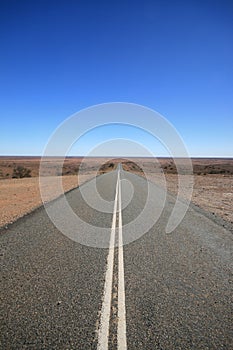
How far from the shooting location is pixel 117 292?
4062 millimetres

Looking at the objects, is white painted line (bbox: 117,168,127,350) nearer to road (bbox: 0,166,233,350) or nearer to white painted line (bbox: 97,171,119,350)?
road (bbox: 0,166,233,350)

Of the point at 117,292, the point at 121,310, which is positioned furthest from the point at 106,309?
the point at 117,292

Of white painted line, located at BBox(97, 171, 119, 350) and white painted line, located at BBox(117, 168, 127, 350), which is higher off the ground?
white painted line, located at BBox(97, 171, 119, 350)

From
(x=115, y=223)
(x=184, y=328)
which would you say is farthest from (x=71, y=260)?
(x=115, y=223)

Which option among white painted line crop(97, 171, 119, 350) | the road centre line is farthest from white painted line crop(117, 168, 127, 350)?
white painted line crop(97, 171, 119, 350)

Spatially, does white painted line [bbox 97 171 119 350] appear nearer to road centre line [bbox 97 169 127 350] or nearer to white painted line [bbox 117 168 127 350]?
road centre line [bbox 97 169 127 350]

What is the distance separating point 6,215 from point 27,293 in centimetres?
652

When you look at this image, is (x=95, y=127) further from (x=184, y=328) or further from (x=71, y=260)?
(x=184, y=328)

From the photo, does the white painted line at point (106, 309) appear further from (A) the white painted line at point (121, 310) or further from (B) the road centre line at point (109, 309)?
(A) the white painted line at point (121, 310)

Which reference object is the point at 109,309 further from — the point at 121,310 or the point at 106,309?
the point at 121,310

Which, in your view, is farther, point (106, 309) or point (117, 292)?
point (117, 292)

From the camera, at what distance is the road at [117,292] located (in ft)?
9.91

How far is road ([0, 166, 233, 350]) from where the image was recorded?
3.02m

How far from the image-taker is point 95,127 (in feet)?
43.1
